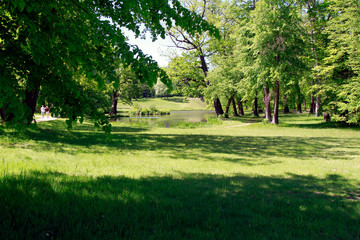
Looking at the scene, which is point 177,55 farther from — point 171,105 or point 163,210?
point 171,105

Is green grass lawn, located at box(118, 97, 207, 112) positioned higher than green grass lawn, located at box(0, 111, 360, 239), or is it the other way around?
green grass lawn, located at box(118, 97, 207, 112)

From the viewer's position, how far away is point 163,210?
3996mm

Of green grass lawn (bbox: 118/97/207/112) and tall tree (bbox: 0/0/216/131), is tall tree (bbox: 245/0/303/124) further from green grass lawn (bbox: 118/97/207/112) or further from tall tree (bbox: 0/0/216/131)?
green grass lawn (bbox: 118/97/207/112)

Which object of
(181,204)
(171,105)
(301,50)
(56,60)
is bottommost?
(181,204)

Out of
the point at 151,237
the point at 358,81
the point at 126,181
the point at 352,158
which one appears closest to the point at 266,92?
the point at 358,81

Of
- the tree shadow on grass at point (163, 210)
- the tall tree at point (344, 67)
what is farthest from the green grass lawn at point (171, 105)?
the tree shadow on grass at point (163, 210)

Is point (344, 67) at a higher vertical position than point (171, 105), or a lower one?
higher

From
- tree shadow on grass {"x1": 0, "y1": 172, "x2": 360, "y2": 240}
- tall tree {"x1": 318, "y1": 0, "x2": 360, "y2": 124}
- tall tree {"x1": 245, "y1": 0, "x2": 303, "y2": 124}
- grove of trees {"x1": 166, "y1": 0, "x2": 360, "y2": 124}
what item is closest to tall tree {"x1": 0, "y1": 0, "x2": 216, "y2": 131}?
tree shadow on grass {"x1": 0, "y1": 172, "x2": 360, "y2": 240}

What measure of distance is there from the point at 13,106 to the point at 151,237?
258 cm

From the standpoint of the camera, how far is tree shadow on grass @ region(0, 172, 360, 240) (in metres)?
3.27

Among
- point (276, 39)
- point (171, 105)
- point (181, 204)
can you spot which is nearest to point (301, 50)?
point (276, 39)

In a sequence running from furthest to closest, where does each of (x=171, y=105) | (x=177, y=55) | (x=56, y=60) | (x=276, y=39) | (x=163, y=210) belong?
1. (x=171, y=105)
2. (x=177, y=55)
3. (x=276, y=39)
4. (x=56, y=60)
5. (x=163, y=210)

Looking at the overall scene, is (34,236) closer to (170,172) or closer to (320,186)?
(170,172)

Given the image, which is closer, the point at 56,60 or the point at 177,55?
the point at 56,60
